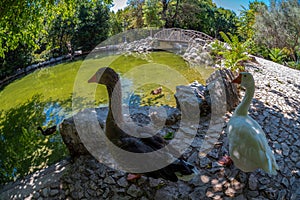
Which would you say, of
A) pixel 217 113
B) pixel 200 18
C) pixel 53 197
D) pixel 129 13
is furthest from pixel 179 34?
pixel 53 197

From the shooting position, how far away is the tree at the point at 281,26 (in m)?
11.6

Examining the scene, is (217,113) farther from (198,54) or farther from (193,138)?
(198,54)

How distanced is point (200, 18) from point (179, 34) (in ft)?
26.2

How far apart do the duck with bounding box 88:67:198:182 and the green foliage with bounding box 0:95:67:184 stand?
2.05 m

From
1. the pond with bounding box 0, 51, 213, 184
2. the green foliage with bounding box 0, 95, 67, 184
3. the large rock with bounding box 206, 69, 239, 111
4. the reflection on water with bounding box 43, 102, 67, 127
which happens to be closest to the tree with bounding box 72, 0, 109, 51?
the pond with bounding box 0, 51, 213, 184

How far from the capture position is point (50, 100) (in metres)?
7.98

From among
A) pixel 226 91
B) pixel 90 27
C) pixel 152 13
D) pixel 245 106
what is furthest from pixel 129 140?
pixel 152 13

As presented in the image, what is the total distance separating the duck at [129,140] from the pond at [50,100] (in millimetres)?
2100

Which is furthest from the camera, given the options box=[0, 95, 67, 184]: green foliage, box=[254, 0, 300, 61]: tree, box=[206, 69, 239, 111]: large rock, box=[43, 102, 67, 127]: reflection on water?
box=[254, 0, 300, 61]: tree

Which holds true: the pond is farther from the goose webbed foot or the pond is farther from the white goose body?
the white goose body

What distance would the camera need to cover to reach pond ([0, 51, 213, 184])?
4.52 metres

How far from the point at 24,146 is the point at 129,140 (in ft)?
11.9

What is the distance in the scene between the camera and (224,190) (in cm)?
279

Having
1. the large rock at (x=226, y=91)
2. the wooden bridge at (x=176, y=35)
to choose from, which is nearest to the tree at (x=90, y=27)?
the wooden bridge at (x=176, y=35)
